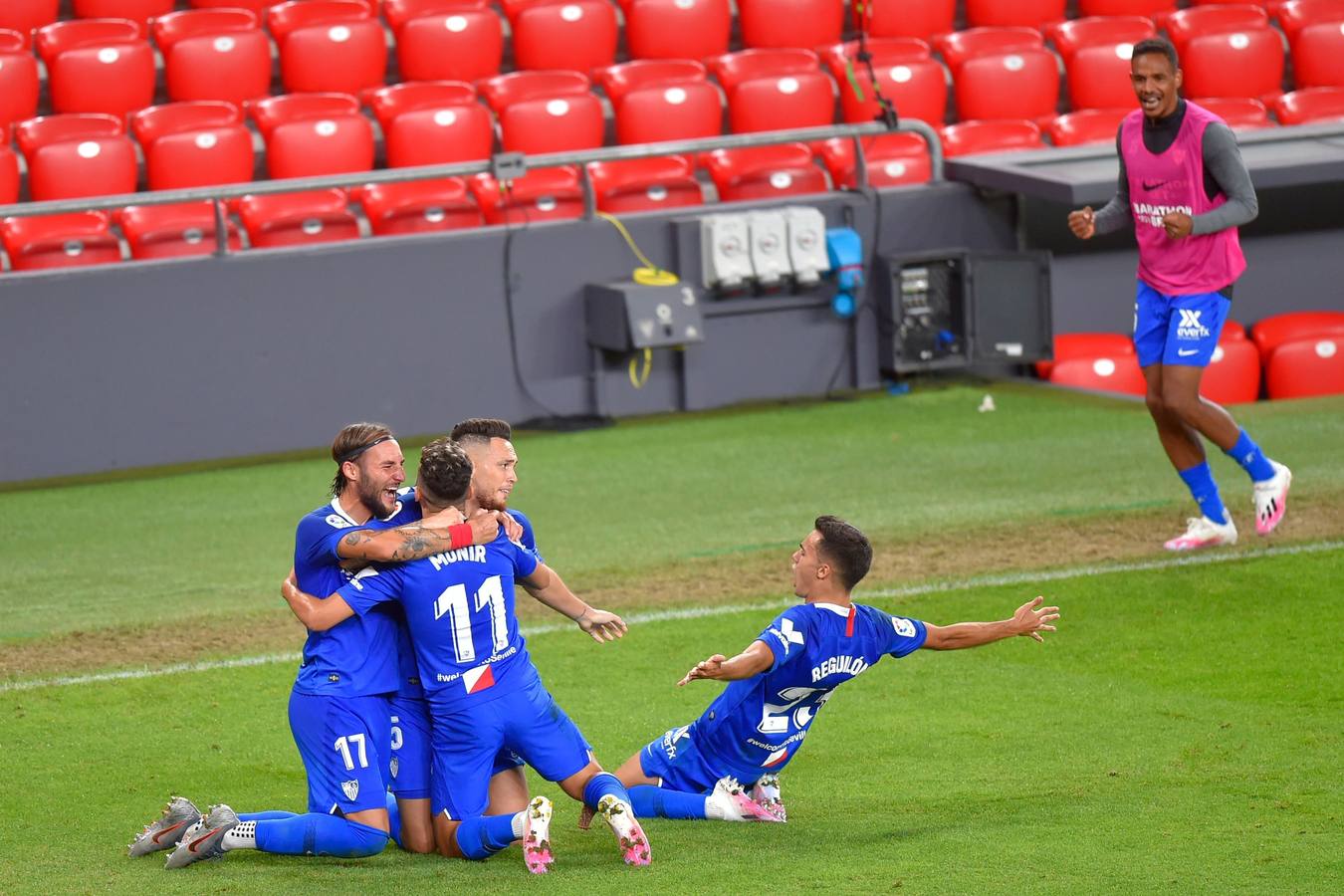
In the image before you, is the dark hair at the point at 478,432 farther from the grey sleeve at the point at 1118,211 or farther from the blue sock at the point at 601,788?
the grey sleeve at the point at 1118,211

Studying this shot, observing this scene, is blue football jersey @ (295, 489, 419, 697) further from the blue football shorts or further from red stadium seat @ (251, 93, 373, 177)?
red stadium seat @ (251, 93, 373, 177)

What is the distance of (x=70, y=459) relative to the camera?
39.0 feet

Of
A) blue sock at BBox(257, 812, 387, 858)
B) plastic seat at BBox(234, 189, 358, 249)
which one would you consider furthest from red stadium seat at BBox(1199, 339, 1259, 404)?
blue sock at BBox(257, 812, 387, 858)

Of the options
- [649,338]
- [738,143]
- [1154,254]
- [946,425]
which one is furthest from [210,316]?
[1154,254]

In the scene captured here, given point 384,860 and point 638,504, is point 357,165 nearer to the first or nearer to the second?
point 638,504

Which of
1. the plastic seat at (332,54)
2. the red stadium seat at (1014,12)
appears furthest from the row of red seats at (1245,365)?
the plastic seat at (332,54)

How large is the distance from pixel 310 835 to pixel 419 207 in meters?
8.02

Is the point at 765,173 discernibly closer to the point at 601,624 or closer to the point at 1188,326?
the point at 1188,326

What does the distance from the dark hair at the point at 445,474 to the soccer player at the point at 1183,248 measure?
4.29 meters

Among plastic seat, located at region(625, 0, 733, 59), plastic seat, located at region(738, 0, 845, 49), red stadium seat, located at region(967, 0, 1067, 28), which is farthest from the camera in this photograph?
red stadium seat, located at region(967, 0, 1067, 28)

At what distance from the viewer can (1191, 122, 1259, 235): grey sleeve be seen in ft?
28.0

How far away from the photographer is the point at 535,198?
1321 centimetres

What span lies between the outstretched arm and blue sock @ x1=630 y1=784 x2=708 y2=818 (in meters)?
0.89

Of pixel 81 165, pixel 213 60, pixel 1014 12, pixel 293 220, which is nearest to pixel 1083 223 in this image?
pixel 293 220
